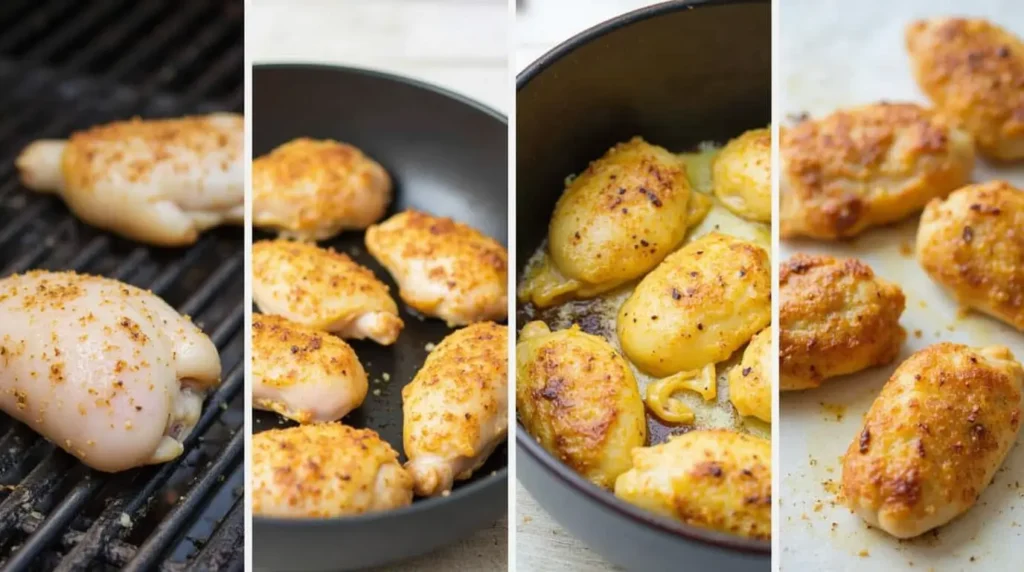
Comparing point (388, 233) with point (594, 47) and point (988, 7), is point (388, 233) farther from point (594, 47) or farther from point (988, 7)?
point (988, 7)

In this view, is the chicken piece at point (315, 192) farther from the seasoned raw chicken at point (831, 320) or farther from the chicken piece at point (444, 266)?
the seasoned raw chicken at point (831, 320)

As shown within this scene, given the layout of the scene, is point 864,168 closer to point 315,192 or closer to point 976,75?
point 976,75

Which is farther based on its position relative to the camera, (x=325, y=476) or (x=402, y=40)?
(x=402, y=40)

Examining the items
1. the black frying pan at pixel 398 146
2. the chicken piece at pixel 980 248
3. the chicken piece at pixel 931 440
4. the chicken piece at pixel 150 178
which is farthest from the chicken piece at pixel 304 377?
the chicken piece at pixel 980 248

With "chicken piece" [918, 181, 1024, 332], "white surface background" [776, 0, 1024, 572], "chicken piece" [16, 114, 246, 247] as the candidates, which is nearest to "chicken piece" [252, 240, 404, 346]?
"chicken piece" [16, 114, 246, 247]

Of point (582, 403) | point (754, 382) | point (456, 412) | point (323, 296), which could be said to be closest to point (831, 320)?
point (754, 382)
